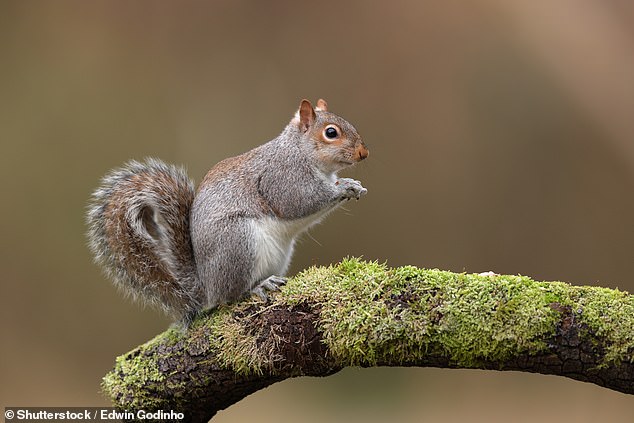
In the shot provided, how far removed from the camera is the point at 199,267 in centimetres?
274

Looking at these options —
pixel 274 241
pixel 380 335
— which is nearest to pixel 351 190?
pixel 274 241

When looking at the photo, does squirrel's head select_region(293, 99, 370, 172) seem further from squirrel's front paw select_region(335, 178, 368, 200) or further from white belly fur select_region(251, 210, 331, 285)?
white belly fur select_region(251, 210, 331, 285)

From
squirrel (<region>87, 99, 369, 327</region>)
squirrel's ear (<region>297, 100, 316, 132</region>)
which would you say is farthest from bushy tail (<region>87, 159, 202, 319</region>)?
squirrel's ear (<region>297, 100, 316, 132</region>)

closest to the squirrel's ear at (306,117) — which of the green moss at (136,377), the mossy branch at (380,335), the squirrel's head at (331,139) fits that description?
the squirrel's head at (331,139)

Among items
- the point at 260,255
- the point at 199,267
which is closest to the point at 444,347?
the point at 260,255

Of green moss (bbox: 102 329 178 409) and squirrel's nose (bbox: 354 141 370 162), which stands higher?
squirrel's nose (bbox: 354 141 370 162)

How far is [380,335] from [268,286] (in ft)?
1.59

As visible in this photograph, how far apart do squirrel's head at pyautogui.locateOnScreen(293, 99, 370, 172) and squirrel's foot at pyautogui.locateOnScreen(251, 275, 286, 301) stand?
0.56 metres

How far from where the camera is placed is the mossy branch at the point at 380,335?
2.11 metres

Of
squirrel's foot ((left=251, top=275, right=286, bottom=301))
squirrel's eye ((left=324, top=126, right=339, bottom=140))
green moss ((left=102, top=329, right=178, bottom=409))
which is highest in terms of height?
squirrel's eye ((left=324, top=126, right=339, bottom=140))

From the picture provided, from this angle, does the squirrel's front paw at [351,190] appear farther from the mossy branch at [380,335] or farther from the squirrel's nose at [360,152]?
the mossy branch at [380,335]

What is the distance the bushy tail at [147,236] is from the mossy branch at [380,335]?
0.20 m

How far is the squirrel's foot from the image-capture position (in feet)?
8.35

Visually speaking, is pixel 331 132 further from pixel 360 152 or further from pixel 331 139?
pixel 360 152
